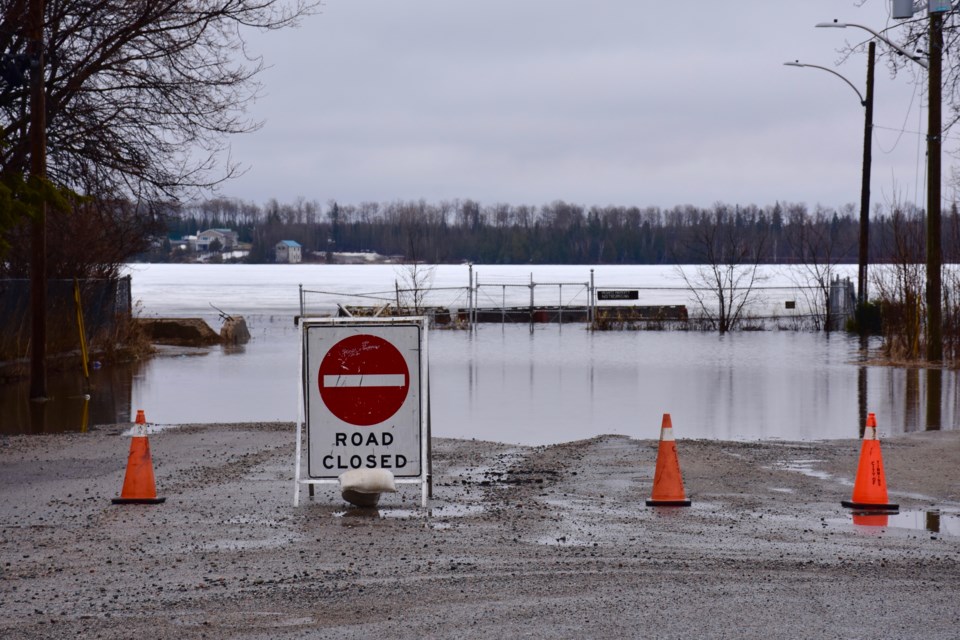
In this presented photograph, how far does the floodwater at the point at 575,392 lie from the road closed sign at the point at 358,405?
580 mm

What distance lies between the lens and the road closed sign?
9703mm

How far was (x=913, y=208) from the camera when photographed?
29938 mm

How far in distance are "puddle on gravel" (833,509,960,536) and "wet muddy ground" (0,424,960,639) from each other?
1.6 inches

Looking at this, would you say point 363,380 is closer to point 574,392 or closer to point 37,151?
point 574,392

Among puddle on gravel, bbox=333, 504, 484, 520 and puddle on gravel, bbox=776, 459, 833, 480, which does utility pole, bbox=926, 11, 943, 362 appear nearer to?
puddle on gravel, bbox=776, 459, 833, 480

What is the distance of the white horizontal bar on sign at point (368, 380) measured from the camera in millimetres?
9719

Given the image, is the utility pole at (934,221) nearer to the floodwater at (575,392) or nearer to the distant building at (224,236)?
the floodwater at (575,392)

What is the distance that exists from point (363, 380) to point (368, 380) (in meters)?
0.04

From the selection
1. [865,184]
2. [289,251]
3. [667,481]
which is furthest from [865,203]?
[289,251]

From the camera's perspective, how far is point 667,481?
9.80 meters

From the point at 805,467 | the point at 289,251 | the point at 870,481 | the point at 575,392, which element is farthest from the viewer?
the point at 289,251

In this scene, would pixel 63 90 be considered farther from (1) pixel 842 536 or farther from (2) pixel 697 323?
(2) pixel 697 323

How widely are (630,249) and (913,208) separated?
127 meters

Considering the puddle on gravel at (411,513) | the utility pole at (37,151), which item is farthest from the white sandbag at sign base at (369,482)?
the utility pole at (37,151)
